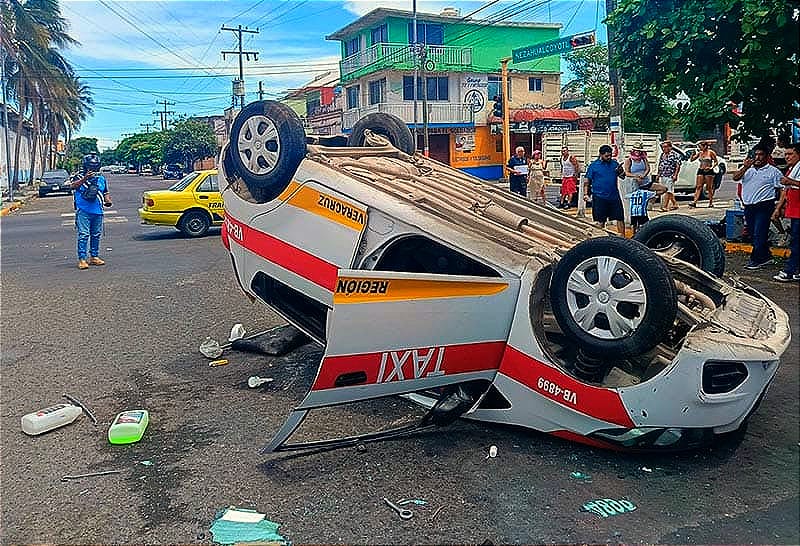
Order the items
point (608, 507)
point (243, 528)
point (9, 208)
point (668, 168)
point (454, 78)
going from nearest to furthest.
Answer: point (243, 528) < point (608, 507) < point (668, 168) < point (9, 208) < point (454, 78)

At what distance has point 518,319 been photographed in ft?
12.2

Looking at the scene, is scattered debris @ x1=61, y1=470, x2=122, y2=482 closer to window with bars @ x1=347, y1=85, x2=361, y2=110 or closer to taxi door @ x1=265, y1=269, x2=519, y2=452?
taxi door @ x1=265, y1=269, x2=519, y2=452

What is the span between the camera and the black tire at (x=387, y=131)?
20.7ft

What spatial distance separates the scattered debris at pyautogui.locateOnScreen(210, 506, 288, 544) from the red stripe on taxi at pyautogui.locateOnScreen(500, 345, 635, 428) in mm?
1466

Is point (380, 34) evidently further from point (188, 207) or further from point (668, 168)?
point (188, 207)

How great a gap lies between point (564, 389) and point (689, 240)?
5.90 feet

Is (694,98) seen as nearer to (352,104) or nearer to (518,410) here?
(518,410)

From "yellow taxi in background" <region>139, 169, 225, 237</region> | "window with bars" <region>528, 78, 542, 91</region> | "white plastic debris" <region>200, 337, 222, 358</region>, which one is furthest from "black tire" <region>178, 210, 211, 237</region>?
"window with bars" <region>528, 78, 542, 91</region>

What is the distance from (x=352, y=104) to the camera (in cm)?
4678

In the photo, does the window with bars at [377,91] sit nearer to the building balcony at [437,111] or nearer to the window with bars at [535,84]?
the building balcony at [437,111]

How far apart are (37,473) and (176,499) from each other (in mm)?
924

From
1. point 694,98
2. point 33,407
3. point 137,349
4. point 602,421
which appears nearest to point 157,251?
point 137,349

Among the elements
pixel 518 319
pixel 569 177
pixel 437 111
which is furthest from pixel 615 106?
pixel 437 111

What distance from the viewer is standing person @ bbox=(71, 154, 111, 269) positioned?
33.4ft
